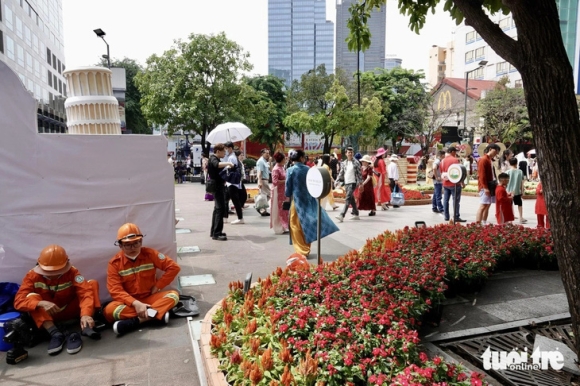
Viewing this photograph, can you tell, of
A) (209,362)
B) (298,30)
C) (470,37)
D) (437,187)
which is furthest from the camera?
(298,30)

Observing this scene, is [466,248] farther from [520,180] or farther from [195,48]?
[195,48]

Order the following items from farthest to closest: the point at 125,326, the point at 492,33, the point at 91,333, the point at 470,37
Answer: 1. the point at 470,37
2. the point at 125,326
3. the point at 91,333
4. the point at 492,33

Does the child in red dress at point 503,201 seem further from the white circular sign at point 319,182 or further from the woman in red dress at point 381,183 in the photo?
the white circular sign at point 319,182

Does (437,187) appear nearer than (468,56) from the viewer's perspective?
Yes

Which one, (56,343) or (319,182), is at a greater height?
(319,182)

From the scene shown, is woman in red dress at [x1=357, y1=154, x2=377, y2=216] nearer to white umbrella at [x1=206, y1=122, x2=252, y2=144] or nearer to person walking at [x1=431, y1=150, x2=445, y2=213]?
person walking at [x1=431, y1=150, x2=445, y2=213]

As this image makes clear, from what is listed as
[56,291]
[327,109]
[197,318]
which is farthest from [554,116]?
[327,109]

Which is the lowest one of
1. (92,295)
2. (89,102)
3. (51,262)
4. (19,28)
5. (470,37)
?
(92,295)

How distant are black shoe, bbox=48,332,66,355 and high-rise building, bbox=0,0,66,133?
33.2 metres

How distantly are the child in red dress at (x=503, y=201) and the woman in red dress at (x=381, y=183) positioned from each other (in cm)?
415

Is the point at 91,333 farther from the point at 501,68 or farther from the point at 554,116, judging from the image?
the point at 501,68

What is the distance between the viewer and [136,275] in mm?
4770

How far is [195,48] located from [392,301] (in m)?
24.3

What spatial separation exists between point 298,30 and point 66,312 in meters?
208
